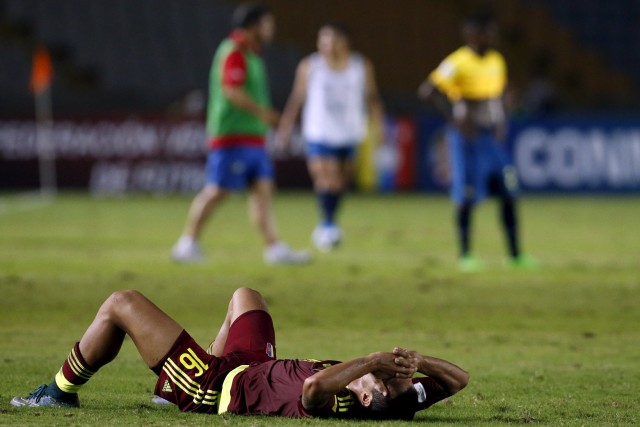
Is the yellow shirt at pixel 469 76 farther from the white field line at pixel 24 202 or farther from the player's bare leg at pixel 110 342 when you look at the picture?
the white field line at pixel 24 202

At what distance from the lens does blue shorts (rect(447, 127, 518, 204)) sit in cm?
1258

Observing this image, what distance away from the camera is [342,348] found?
805 centimetres

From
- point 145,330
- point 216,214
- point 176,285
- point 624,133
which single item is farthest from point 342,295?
point 624,133

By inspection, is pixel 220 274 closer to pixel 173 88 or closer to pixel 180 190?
pixel 180 190

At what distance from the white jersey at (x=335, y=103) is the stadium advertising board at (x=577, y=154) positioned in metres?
9.18

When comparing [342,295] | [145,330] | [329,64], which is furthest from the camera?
[329,64]

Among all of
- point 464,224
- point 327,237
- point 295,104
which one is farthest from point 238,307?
point 295,104

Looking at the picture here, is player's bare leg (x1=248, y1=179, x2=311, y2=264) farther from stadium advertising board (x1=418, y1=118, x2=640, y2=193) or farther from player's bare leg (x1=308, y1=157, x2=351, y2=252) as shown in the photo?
stadium advertising board (x1=418, y1=118, x2=640, y2=193)

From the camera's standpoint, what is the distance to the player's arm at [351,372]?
536cm

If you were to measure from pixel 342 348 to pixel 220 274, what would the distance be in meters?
4.28

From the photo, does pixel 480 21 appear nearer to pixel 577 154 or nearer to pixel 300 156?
pixel 577 154

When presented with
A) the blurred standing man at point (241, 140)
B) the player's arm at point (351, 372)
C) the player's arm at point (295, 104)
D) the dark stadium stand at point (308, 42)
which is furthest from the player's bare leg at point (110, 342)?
the dark stadium stand at point (308, 42)

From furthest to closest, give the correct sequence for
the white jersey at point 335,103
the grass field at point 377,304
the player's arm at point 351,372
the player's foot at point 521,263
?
the white jersey at point 335,103, the player's foot at point 521,263, the grass field at point 377,304, the player's arm at point 351,372

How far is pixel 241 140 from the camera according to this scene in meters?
13.2
